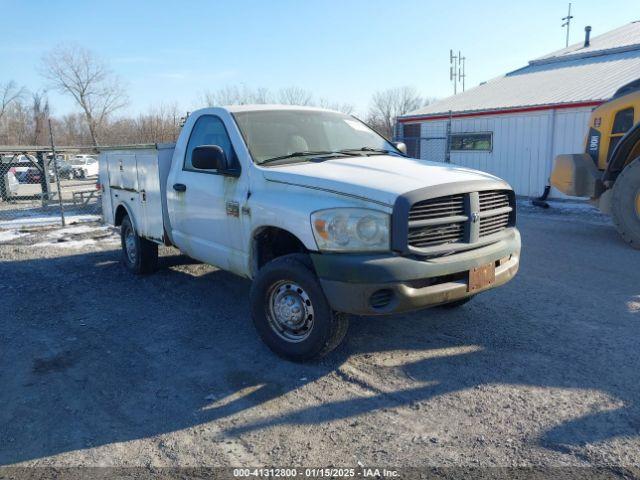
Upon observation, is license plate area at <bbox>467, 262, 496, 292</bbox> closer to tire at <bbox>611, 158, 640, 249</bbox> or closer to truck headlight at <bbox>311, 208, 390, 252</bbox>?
truck headlight at <bbox>311, 208, 390, 252</bbox>

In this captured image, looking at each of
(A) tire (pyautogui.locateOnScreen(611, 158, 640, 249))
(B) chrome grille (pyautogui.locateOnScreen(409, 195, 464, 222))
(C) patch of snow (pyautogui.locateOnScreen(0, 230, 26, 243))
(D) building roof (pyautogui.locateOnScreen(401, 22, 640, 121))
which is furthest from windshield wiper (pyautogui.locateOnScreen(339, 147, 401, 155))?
(D) building roof (pyautogui.locateOnScreen(401, 22, 640, 121))

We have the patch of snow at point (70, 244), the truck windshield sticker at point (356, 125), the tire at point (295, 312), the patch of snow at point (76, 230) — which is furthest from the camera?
the patch of snow at point (76, 230)

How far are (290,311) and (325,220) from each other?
831mm

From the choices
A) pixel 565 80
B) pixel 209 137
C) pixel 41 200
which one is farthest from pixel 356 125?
pixel 565 80

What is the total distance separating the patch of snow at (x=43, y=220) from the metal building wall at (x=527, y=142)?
12280 millimetres

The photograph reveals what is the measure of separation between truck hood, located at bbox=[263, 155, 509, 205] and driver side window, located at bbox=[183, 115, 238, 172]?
2.21 feet

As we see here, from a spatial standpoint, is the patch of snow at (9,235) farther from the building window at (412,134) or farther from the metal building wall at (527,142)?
the metal building wall at (527,142)

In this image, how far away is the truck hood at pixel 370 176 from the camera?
3.56 metres

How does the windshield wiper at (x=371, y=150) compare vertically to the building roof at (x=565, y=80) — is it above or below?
below

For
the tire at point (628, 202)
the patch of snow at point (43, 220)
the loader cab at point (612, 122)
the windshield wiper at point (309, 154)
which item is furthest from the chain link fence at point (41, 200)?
the tire at point (628, 202)

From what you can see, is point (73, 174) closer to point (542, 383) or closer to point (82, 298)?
point (82, 298)

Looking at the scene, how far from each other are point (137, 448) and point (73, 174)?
37.9 meters

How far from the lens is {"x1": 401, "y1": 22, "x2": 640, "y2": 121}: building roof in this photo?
15.0m

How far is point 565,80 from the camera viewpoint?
17.1 meters
